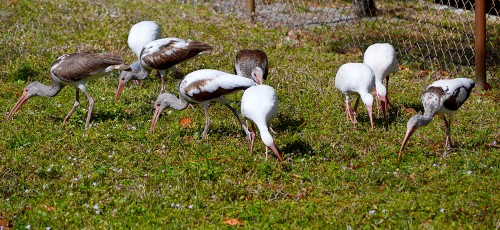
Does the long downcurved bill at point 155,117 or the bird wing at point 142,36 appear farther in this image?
the bird wing at point 142,36

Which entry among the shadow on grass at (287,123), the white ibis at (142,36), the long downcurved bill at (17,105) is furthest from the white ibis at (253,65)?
the long downcurved bill at (17,105)

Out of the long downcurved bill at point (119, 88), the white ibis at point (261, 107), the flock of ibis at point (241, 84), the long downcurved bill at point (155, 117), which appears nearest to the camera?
the white ibis at point (261, 107)

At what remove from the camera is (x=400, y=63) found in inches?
Result: 459

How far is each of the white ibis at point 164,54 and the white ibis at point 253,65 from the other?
0.46 metres

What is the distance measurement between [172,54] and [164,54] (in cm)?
11

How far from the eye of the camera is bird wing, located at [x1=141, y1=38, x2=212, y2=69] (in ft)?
31.8

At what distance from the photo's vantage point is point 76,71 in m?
8.73

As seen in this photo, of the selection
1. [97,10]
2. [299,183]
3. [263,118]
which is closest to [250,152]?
[263,118]

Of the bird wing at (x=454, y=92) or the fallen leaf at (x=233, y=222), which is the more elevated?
the bird wing at (x=454, y=92)

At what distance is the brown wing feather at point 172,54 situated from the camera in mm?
9703

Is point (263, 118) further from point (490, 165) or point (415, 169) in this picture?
point (490, 165)

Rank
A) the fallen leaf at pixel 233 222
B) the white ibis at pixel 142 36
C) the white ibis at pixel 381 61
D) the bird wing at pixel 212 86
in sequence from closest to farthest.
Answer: the fallen leaf at pixel 233 222, the bird wing at pixel 212 86, the white ibis at pixel 381 61, the white ibis at pixel 142 36

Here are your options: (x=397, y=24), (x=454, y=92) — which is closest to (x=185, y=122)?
(x=454, y=92)

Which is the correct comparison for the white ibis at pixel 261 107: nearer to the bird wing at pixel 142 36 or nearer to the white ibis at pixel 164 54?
the white ibis at pixel 164 54
